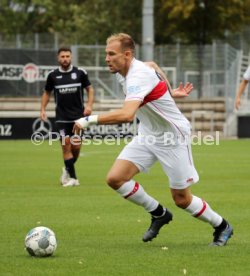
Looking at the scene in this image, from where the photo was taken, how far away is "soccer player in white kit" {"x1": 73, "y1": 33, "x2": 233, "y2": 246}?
30.9 ft

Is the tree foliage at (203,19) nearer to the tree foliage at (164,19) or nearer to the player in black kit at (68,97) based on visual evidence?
the tree foliage at (164,19)

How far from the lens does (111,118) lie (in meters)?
8.86

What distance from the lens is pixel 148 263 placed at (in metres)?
8.66

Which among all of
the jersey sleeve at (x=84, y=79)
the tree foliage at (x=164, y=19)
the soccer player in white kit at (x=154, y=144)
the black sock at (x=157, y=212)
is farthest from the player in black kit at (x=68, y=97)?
the tree foliage at (x=164, y=19)

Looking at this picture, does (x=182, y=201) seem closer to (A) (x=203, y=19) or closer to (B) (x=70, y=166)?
(B) (x=70, y=166)

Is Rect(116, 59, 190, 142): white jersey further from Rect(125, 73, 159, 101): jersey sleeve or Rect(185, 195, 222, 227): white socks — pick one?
Rect(185, 195, 222, 227): white socks

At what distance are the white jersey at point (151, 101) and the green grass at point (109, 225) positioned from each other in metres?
1.17

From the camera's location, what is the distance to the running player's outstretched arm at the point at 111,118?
345 inches

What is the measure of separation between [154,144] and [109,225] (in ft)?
6.64

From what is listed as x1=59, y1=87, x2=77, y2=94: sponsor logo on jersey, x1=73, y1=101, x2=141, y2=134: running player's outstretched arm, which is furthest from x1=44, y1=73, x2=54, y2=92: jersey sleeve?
x1=73, y1=101, x2=141, y2=134: running player's outstretched arm

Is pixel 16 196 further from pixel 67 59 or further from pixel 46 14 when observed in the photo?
pixel 46 14

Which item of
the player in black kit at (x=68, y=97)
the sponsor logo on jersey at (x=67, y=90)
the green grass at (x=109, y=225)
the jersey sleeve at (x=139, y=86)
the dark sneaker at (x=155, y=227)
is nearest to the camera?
the green grass at (x=109, y=225)

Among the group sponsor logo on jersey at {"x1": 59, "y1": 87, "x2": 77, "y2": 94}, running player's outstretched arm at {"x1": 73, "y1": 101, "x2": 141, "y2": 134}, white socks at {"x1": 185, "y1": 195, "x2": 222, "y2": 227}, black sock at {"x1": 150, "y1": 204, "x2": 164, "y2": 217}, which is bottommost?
black sock at {"x1": 150, "y1": 204, "x2": 164, "y2": 217}

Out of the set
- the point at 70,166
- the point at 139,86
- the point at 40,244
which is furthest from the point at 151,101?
the point at 70,166
